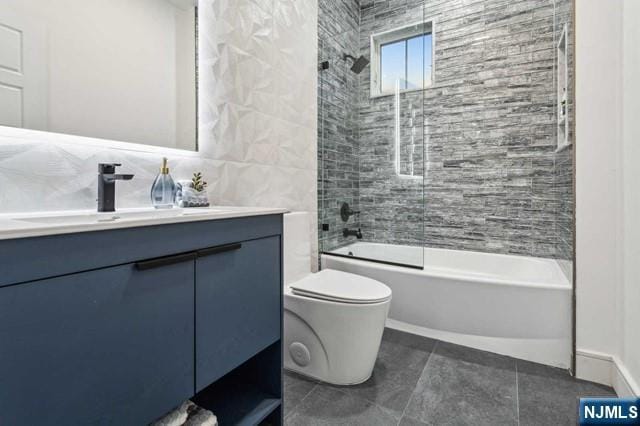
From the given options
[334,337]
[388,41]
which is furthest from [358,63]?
[334,337]

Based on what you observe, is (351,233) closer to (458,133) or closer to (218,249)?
(458,133)

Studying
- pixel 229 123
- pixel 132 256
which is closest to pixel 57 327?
pixel 132 256

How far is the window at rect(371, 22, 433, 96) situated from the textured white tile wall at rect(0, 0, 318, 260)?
2.27 ft

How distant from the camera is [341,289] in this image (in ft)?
5.43

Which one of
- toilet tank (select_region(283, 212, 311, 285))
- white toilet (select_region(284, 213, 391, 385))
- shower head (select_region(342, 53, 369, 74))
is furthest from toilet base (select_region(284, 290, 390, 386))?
shower head (select_region(342, 53, 369, 74))

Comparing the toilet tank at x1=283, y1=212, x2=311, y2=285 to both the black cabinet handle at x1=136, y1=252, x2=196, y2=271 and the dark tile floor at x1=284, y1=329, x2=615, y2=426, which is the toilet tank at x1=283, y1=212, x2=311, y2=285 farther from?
the black cabinet handle at x1=136, y1=252, x2=196, y2=271

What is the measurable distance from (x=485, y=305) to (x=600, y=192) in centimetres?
83

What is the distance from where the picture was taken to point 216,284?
996 mm

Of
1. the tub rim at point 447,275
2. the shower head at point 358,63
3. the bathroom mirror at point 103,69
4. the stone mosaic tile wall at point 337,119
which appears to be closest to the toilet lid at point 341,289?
the tub rim at point 447,275

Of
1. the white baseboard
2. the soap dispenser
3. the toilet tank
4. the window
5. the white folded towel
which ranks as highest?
the window

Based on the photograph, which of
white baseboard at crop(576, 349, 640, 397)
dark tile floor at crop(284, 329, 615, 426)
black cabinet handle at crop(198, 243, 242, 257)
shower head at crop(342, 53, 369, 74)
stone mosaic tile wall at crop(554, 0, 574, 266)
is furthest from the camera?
shower head at crop(342, 53, 369, 74)

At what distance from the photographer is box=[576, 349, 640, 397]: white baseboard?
5.08ft

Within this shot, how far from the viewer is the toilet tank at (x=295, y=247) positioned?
1.84 m

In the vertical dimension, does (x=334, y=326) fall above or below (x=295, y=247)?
below
